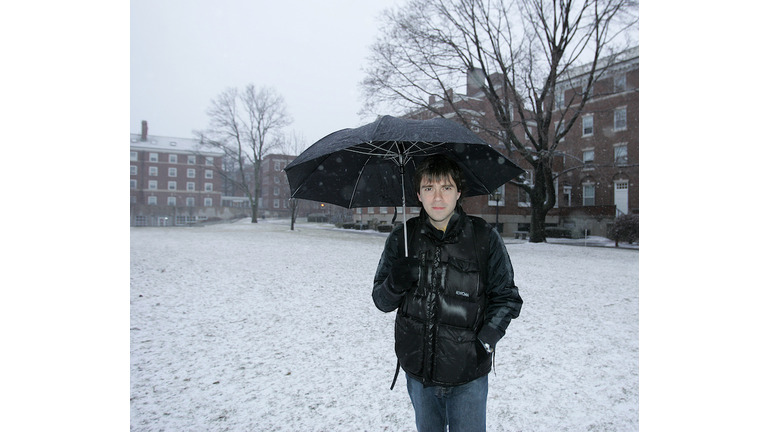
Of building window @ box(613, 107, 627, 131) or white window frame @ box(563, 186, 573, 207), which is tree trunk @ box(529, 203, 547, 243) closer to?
white window frame @ box(563, 186, 573, 207)

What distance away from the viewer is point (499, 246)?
2098 mm

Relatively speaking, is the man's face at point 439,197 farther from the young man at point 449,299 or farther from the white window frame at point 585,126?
the white window frame at point 585,126

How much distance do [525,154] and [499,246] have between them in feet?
61.6

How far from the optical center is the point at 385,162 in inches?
113

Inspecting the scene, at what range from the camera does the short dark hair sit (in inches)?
82.8

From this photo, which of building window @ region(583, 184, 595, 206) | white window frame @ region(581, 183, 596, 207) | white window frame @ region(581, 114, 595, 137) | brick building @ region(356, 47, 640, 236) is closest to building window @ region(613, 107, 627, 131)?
brick building @ region(356, 47, 640, 236)

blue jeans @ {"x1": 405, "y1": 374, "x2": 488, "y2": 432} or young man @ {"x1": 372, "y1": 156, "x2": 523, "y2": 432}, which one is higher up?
young man @ {"x1": 372, "y1": 156, "x2": 523, "y2": 432}

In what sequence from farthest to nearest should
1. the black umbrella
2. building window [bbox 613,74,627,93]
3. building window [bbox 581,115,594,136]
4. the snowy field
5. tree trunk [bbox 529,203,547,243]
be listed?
building window [bbox 581,115,594,136] < building window [bbox 613,74,627,93] < tree trunk [bbox 529,203,547,243] < the snowy field < the black umbrella

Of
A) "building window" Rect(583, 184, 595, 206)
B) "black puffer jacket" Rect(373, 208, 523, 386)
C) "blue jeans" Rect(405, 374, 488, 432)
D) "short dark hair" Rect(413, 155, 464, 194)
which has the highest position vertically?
"building window" Rect(583, 184, 595, 206)

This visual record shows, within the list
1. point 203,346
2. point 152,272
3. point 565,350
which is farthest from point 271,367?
point 152,272

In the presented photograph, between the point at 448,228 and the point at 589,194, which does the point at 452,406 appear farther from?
the point at 589,194

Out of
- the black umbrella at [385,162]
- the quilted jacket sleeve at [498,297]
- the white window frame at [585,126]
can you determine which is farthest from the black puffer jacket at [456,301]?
the white window frame at [585,126]

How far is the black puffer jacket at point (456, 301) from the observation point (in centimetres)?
204

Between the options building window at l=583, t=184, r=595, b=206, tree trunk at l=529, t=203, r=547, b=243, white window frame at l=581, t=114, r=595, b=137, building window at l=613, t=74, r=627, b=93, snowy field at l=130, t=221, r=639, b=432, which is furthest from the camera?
building window at l=583, t=184, r=595, b=206
